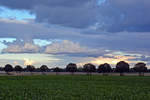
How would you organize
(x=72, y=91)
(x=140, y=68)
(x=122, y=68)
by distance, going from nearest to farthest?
(x=72, y=91) < (x=140, y=68) < (x=122, y=68)

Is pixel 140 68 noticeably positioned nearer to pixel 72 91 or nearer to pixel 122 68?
pixel 122 68

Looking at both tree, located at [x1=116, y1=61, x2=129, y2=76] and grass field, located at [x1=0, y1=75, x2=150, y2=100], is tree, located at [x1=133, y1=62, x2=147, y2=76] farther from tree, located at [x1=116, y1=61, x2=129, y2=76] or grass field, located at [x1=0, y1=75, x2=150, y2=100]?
grass field, located at [x1=0, y1=75, x2=150, y2=100]

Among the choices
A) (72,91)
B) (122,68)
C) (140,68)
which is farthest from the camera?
A: (122,68)

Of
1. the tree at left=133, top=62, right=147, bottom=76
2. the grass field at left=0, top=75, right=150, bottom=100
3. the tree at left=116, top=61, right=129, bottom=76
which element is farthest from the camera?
the tree at left=116, top=61, right=129, bottom=76

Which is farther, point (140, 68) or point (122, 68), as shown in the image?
point (122, 68)

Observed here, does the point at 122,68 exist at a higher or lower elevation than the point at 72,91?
higher

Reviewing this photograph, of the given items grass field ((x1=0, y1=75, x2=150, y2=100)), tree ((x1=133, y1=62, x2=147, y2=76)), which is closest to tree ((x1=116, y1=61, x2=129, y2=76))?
tree ((x1=133, y1=62, x2=147, y2=76))

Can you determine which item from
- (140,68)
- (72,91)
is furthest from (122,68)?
(72,91)

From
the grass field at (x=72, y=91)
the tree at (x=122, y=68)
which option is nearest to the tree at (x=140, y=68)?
the tree at (x=122, y=68)

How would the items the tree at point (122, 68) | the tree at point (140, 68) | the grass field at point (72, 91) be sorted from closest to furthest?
the grass field at point (72, 91) < the tree at point (140, 68) < the tree at point (122, 68)

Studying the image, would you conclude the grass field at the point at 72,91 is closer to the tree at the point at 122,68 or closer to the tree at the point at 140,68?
the tree at the point at 122,68

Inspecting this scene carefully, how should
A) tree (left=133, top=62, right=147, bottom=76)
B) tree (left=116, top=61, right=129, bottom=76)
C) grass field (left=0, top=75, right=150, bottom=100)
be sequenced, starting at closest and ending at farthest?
1. grass field (left=0, top=75, right=150, bottom=100)
2. tree (left=133, top=62, right=147, bottom=76)
3. tree (left=116, top=61, right=129, bottom=76)

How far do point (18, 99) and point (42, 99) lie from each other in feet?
7.91

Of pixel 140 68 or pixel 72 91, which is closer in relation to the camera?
pixel 72 91
